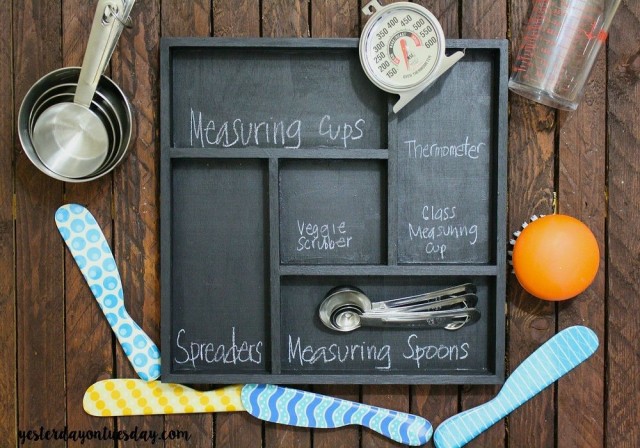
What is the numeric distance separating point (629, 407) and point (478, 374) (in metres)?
0.37

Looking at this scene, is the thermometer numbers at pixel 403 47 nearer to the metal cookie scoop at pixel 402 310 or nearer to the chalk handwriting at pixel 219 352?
the metal cookie scoop at pixel 402 310

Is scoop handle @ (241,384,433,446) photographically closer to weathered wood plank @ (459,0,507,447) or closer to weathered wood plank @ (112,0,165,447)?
weathered wood plank @ (112,0,165,447)

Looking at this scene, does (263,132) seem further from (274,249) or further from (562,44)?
(562,44)

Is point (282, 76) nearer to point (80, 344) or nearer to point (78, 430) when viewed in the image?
point (80, 344)

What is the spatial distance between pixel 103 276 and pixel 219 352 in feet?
0.99

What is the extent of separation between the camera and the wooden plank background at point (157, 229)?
3.87 feet

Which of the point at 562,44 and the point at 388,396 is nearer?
the point at 562,44

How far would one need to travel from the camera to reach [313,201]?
45.9 inches

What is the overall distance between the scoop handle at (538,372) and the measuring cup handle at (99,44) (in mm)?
1035

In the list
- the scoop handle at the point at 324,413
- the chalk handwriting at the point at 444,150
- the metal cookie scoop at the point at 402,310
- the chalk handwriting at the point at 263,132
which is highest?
the chalk handwriting at the point at 263,132

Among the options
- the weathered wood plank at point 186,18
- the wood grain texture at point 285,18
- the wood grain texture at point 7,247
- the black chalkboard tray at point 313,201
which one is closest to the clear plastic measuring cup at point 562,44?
the black chalkboard tray at point 313,201

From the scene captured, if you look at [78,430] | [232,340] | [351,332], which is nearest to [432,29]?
[351,332]

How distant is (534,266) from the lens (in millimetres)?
1097

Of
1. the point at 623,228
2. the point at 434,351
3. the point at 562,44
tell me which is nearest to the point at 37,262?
the point at 434,351
